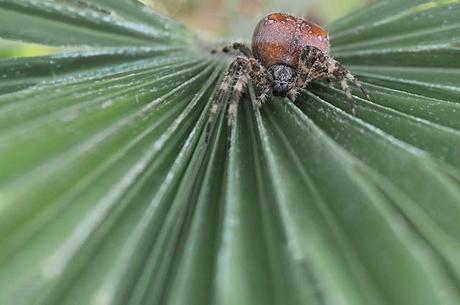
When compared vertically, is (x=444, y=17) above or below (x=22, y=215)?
above

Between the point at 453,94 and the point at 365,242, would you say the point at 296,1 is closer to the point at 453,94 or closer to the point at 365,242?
the point at 453,94

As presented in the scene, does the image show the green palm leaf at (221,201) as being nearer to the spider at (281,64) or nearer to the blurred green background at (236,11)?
the spider at (281,64)

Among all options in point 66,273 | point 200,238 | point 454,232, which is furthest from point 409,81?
point 66,273

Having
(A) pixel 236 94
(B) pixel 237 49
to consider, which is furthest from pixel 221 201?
(B) pixel 237 49

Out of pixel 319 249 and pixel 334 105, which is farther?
pixel 334 105

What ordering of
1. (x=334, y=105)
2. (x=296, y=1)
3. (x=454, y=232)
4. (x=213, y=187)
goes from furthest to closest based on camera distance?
(x=296, y=1), (x=334, y=105), (x=213, y=187), (x=454, y=232)

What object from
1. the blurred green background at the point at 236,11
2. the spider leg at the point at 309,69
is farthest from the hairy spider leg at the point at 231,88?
the blurred green background at the point at 236,11

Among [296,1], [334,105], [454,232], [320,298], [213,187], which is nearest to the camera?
[320,298]

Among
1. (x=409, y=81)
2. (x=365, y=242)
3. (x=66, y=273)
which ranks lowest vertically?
(x=66, y=273)
